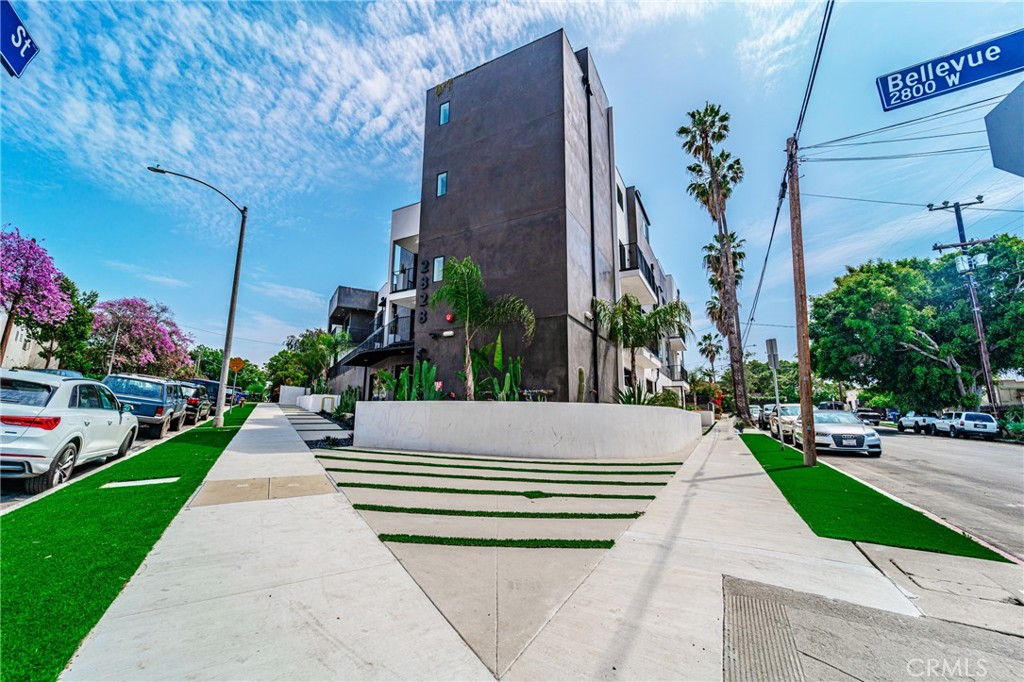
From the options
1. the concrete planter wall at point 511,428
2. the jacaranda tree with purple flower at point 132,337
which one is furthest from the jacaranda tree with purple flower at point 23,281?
the concrete planter wall at point 511,428

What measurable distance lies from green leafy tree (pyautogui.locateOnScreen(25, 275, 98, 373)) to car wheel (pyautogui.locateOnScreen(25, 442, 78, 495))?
70.5 feet

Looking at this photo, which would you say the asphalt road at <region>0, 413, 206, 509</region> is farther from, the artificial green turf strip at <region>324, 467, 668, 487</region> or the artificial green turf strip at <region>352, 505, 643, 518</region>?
the artificial green turf strip at <region>352, 505, 643, 518</region>

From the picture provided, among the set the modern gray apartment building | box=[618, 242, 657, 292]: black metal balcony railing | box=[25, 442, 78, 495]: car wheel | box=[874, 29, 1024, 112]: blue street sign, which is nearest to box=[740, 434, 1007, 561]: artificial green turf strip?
box=[874, 29, 1024, 112]: blue street sign

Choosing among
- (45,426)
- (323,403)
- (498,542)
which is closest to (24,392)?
(45,426)

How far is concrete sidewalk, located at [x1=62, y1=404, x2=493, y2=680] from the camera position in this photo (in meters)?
1.97

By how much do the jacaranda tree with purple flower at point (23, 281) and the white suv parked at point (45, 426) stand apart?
12551 millimetres

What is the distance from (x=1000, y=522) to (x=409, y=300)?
63.6ft

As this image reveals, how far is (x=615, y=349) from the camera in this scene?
53.8 ft

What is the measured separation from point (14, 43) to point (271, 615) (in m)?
5.74

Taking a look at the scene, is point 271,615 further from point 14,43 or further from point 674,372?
point 674,372

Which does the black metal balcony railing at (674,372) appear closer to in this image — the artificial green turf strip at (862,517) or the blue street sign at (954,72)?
the artificial green turf strip at (862,517)

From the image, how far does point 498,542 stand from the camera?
3.95 m

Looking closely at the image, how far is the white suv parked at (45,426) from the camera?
16.8 ft

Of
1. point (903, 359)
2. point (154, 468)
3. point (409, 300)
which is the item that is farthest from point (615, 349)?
point (903, 359)
